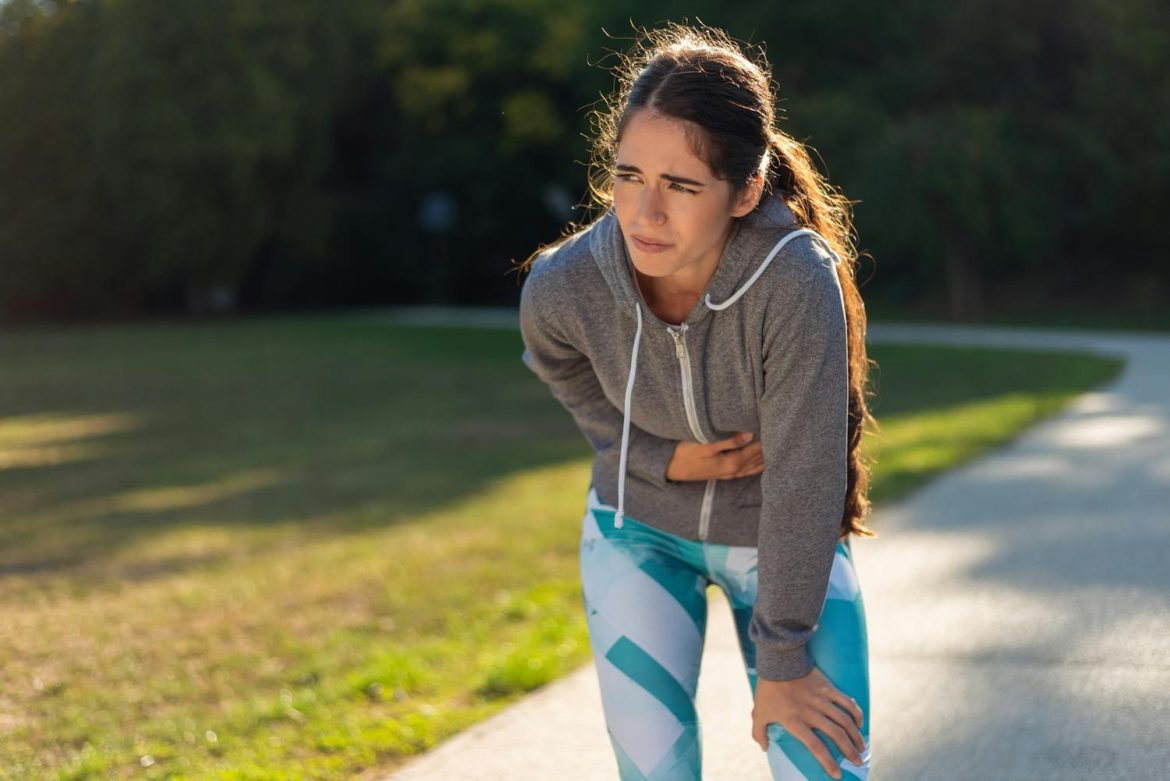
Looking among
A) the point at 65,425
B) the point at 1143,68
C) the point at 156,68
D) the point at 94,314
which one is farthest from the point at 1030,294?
the point at 94,314

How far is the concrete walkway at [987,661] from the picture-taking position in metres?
3.06

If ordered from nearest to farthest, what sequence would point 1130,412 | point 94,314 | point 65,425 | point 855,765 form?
1. point 855,765
2. point 1130,412
3. point 65,425
4. point 94,314

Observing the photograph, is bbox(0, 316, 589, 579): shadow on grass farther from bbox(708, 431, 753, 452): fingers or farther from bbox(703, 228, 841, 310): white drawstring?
bbox(703, 228, 841, 310): white drawstring

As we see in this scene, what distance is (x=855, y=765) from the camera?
214 centimetres

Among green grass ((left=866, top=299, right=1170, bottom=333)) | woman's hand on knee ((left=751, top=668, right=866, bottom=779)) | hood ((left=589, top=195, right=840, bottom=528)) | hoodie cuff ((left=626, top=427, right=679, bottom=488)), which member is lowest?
green grass ((left=866, top=299, right=1170, bottom=333))

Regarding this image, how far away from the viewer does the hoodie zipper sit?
232cm

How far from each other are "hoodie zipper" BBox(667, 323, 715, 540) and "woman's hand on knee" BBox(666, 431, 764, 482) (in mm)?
24

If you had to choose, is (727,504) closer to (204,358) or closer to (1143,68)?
(204,358)

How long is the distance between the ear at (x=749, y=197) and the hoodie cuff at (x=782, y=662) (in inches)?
30.2

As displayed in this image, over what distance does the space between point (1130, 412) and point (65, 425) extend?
9.64m

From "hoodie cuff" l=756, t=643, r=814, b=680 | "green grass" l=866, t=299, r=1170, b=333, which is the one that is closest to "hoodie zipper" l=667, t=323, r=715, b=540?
"hoodie cuff" l=756, t=643, r=814, b=680

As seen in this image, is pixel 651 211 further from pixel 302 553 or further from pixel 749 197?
pixel 302 553

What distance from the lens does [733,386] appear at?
2.34 m

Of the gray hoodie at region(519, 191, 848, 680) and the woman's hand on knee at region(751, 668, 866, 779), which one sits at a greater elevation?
the gray hoodie at region(519, 191, 848, 680)
